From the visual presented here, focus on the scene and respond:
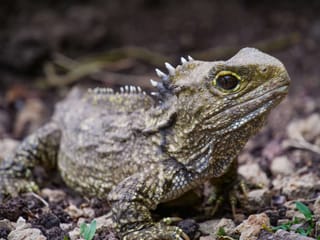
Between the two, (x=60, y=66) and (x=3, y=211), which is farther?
(x=60, y=66)

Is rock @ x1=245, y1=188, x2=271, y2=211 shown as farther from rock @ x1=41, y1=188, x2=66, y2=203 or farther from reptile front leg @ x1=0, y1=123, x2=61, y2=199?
reptile front leg @ x1=0, y1=123, x2=61, y2=199

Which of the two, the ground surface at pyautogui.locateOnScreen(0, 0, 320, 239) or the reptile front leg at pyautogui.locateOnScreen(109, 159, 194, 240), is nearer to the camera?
the reptile front leg at pyautogui.locateOnScreen(109, 159, 194, 240)

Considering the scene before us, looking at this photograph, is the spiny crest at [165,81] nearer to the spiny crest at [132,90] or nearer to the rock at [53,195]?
the spiny crest at [132,90]

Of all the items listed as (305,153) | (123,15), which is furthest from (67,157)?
(123,15)

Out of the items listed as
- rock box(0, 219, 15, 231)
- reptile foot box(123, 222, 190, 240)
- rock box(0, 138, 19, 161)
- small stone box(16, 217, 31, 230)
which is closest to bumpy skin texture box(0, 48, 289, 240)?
reptile foot box(123, 222, 190, 240)

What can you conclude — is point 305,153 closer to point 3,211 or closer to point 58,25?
point 3,211

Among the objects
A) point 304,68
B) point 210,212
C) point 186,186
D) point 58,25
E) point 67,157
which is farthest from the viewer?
point 58,25

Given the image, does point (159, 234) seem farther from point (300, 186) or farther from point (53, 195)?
point (53, 195)

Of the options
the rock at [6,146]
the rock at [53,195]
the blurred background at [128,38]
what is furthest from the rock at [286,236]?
the blurred background at [128,38]
